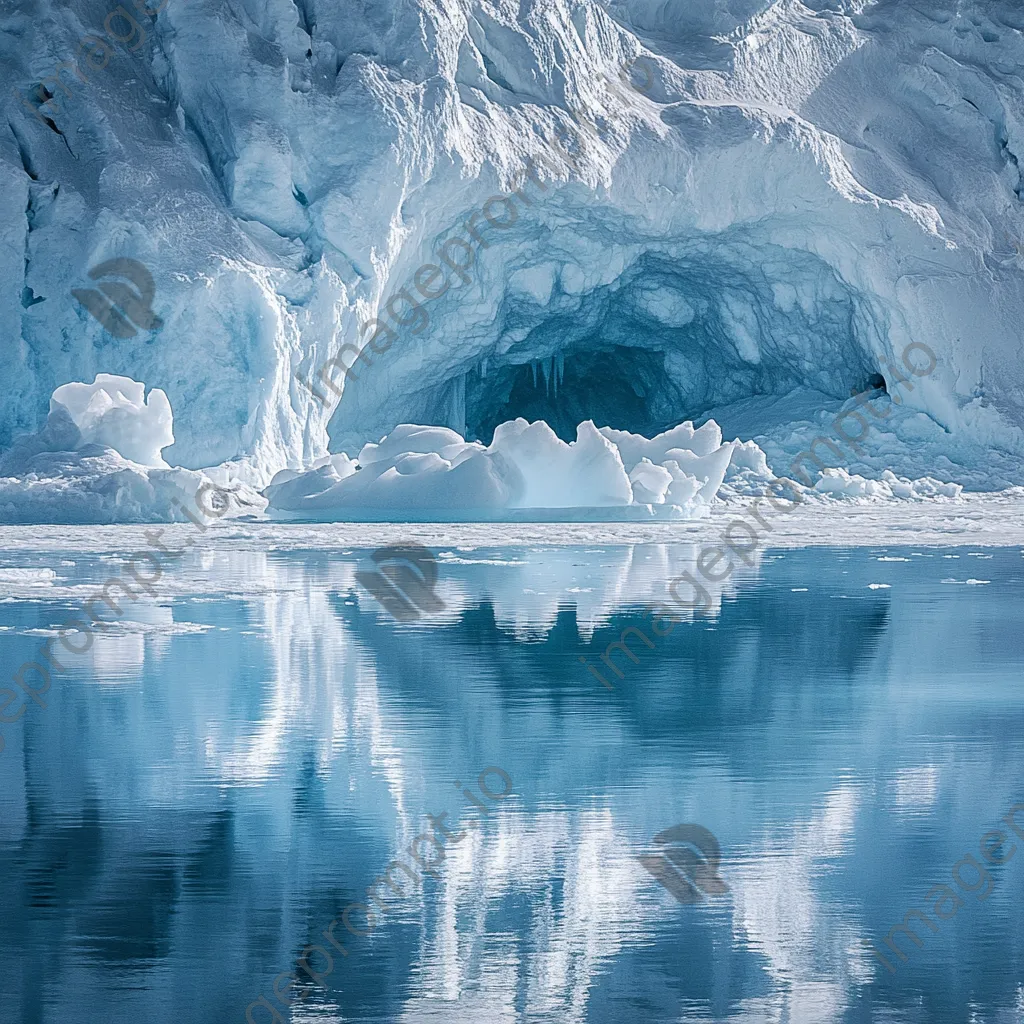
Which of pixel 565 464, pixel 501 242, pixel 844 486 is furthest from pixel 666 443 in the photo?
pixel 501 242

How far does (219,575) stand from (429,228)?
7681mm

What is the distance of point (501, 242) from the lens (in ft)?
54.7

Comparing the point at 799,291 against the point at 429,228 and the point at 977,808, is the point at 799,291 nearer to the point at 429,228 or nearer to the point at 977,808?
the point at 429,228

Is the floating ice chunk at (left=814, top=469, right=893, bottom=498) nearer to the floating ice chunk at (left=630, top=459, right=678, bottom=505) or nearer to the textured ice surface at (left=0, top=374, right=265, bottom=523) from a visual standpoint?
the floating ice chunk at (left=630, top=459, right=678, bottom=505)

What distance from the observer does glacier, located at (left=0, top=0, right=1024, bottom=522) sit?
1366 cm

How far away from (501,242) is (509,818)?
534 inches

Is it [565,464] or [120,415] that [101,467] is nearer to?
[120,415]

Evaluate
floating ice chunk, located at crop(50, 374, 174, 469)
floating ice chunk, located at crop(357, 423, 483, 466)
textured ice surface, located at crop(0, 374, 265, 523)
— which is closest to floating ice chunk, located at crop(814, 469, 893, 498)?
floating ice chunk, located at crop(357, 423, 483, 466)

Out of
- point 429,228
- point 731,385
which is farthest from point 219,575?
point 731,385

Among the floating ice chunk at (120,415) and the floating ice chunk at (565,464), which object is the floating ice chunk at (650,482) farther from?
the floating ice chunk at (120,415)

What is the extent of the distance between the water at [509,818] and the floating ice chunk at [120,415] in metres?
5.77

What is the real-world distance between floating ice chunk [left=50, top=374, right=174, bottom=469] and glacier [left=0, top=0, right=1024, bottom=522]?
5 cm

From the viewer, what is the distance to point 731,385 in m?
20.5

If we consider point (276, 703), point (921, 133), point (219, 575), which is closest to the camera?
point (276, 703)
